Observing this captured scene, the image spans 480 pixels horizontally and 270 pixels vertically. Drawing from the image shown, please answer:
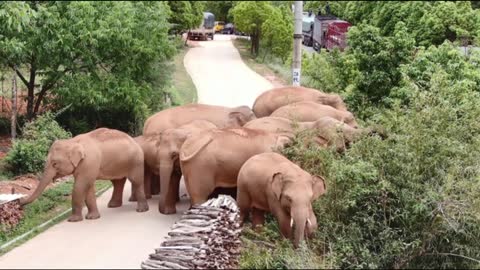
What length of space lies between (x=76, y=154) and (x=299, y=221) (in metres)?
4.20

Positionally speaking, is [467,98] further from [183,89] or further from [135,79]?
[183,89]

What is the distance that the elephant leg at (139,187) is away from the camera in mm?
12812

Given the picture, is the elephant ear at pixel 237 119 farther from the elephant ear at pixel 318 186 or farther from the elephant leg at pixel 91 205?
the elephant ear at pixel 318 186

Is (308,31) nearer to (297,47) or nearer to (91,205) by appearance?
(297,47)

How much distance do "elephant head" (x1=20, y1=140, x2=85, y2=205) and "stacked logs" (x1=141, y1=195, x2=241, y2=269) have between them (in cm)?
258

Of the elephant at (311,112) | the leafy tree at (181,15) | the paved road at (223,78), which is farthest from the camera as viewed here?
the leafy tree at (181,15)

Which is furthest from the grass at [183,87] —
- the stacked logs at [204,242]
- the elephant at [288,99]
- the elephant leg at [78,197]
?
the stacked logs at [204,242]

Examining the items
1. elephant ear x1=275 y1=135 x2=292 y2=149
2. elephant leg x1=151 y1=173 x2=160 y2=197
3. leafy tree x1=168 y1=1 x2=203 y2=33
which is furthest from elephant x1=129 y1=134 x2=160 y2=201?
leafy tree x1=168 y1=1 x2=203 y2=33

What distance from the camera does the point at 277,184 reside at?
1018 centimetres

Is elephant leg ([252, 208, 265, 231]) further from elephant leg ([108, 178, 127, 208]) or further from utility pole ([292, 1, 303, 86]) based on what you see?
utility pole ([292, 1, 303, 86])

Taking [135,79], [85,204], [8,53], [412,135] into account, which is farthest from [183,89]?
[412,135]

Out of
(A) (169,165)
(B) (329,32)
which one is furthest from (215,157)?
(B) (329,32)

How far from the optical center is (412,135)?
1080cm

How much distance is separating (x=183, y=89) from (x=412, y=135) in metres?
20.4
